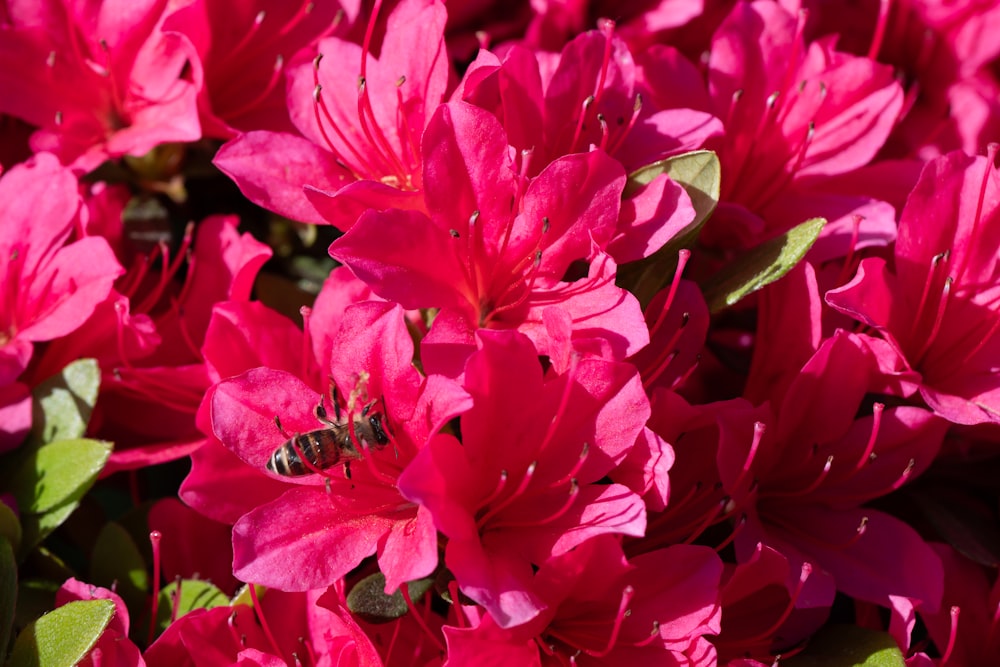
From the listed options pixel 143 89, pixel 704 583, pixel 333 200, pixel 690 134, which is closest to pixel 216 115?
pixel 143 89

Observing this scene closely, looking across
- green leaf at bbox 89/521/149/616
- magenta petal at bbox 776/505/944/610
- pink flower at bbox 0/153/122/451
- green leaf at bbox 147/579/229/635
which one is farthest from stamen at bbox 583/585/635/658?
pink flower at bbox 0/153/122/451

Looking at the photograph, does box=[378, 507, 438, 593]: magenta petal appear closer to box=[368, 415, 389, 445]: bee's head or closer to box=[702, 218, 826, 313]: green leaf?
box=[368, 415, 389, 445]: bee's head

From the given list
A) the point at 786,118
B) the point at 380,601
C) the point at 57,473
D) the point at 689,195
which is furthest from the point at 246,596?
the point at 786,118

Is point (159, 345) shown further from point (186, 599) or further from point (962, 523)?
point (962, 523)

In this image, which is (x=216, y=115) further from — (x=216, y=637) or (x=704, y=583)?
(x=704, y=583)

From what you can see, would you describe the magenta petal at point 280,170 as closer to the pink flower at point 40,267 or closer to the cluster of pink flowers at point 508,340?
the cluster of pink flowers at point 508,340

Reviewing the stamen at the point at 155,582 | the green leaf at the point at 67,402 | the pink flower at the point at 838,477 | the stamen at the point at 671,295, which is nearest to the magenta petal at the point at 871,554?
the pink flower at the point at 838,477
